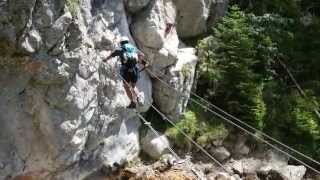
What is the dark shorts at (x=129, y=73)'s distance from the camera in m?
13.0

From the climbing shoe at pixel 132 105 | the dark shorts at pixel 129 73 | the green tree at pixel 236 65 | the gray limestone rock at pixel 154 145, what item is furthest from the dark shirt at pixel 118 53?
the green tree at pixel 236 65

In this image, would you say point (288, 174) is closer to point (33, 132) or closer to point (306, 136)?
point (306, 136)

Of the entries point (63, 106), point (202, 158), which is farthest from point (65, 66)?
point (202, 158)

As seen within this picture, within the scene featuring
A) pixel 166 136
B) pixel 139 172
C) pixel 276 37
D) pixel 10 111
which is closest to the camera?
pixel 10 111

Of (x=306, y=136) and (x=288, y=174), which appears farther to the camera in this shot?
(x=306, y=136)

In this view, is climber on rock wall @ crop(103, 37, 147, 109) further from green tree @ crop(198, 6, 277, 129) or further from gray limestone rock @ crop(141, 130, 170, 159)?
green tree @ crop(198, 6, 277, 129)

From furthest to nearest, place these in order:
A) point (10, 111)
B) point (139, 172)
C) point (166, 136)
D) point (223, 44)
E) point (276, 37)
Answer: point (276, 37)
point (223, 44)
point (166, 136)
point (139, 172)
point (10, 111)

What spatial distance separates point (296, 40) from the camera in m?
18.5

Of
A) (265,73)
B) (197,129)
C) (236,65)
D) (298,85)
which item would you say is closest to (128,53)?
A: (197,129)

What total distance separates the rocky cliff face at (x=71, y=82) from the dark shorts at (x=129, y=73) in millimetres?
627

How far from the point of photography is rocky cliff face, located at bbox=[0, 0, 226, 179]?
37.3 feet

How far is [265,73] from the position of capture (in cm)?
1745

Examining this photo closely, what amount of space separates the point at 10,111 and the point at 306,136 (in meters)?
9.11

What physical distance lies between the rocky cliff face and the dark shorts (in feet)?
2.06
